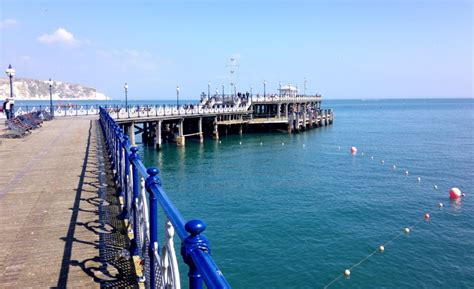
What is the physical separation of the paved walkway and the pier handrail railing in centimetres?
35

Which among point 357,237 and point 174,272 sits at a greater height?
point 174,272

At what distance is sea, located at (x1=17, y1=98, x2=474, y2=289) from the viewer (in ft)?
49.3

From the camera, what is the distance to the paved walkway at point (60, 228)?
14.9ft

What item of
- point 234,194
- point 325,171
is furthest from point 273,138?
Result: point 234,194

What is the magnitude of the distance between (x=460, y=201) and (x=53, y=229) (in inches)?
1033

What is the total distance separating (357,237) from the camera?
18.5 m

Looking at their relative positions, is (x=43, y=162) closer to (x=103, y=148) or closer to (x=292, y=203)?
(x=103, y=148)

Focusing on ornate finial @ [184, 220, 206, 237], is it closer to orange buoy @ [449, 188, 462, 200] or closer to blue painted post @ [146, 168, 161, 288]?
blue painted post @ [146, 168, 161, 288]

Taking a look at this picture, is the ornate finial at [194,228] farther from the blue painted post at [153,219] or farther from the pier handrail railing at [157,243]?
the blue painted post at [153,219]

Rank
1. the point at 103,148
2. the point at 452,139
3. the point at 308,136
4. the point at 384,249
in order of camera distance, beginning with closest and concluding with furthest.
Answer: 1. the point at 103,148
2. the point at 384,249
3. the point at 452,139
4. the point at 308,136

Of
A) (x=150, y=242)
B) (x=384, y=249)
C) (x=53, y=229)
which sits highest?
(x=150, y=242)

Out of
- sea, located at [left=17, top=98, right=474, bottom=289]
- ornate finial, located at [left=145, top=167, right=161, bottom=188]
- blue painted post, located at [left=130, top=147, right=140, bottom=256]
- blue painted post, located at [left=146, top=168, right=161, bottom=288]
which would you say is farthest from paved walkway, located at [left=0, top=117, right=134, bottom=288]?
sea, located at [left=17, top=98, right=474, bottom=289]

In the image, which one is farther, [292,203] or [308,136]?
[308,136]

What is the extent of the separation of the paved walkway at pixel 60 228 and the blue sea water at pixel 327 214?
7.51 m
